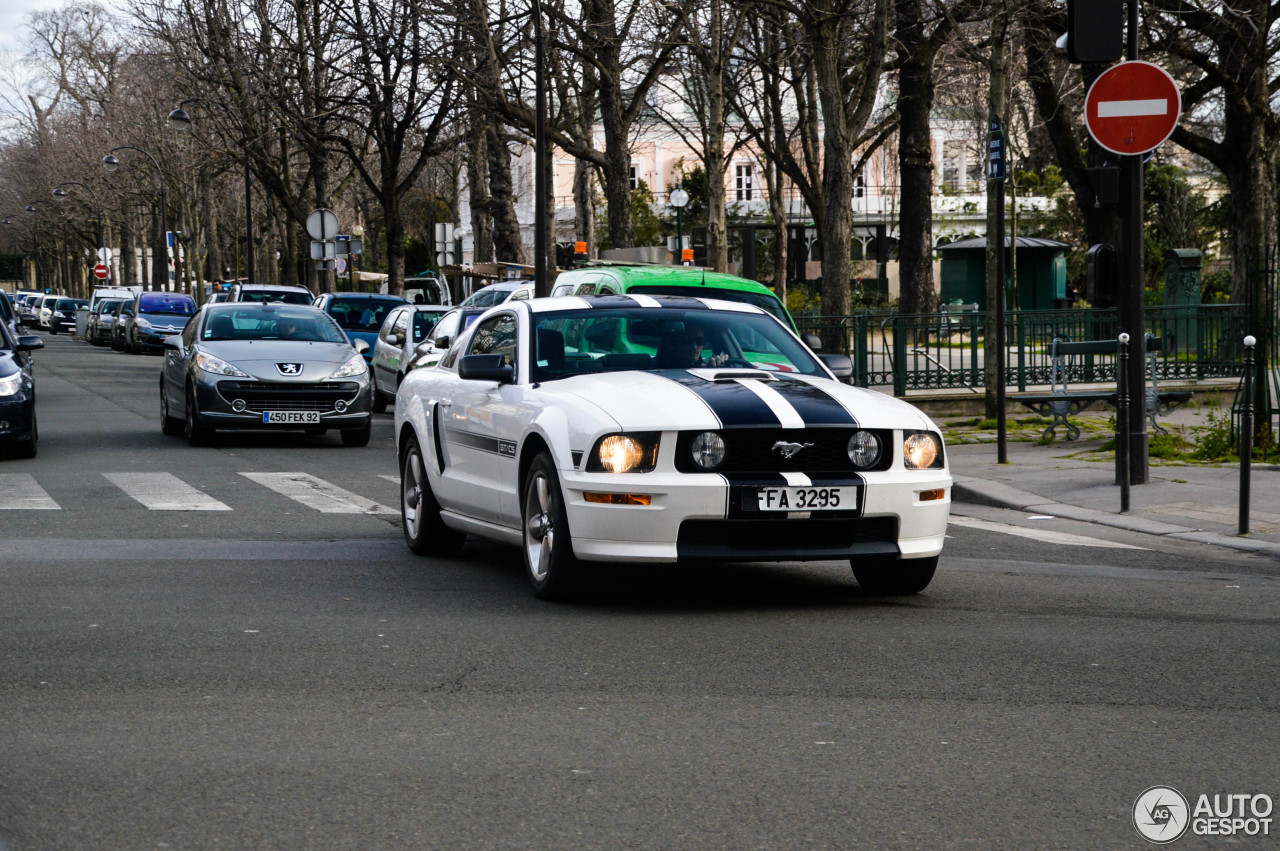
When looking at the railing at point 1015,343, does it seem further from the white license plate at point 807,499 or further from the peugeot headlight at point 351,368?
the white license plate at point 807,499

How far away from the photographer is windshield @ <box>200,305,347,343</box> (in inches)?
741

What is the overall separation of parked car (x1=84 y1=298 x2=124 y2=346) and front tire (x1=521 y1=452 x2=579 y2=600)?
1913 inches

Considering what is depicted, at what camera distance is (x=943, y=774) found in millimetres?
4871

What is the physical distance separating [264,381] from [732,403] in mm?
11070

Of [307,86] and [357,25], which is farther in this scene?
[307,86]

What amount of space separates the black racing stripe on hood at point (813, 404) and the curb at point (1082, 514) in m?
3.64

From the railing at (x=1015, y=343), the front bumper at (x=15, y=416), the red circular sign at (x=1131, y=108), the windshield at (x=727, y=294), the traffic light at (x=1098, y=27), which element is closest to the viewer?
the red circular sign at (x=1131, y=108)

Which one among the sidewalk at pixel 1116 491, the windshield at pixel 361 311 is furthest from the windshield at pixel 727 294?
the windshield at pixel 361 311

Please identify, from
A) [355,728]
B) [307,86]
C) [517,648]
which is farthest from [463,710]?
[307,86]

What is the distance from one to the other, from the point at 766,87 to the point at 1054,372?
19.8 meters

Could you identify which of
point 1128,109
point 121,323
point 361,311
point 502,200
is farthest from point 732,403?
point 121,323

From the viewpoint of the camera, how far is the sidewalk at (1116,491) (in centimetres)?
1116

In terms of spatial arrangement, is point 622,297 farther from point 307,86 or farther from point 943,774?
point 307,86

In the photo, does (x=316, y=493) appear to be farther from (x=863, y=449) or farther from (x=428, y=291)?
(x=428, y=291)
